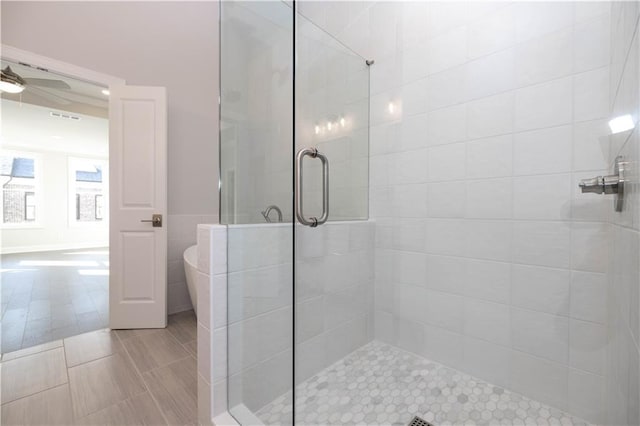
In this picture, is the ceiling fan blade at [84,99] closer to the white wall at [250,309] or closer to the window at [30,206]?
the white wall at [250,309]

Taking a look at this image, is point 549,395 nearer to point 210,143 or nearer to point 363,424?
point 363,424

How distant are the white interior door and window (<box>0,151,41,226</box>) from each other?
21.1ft

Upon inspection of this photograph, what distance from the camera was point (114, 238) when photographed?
89.7 inches

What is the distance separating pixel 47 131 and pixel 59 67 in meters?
4.58

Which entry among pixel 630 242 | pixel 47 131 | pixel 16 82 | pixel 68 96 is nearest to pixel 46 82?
pixel 16 82

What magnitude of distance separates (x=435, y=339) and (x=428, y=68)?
167cm

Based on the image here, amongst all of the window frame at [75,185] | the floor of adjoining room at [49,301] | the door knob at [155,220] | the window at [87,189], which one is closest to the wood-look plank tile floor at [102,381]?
the floor of adjoining room at [49,301]

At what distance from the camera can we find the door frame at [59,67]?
1970mm

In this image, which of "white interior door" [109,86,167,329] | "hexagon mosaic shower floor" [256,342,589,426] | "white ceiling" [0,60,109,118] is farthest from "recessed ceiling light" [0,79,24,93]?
"hexagon mosaic shower floor" [256,342,589,426]

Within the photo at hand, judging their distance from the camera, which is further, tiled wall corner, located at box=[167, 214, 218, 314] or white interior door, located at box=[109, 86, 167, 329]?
tiled wall corner, located at box=[167, 214, 218, 314]

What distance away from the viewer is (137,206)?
2.34 m

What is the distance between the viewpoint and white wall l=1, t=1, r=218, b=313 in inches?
84.3

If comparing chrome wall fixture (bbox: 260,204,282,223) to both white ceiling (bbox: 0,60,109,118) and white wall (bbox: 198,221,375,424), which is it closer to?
white wall (bbox: 198,221,375,424)

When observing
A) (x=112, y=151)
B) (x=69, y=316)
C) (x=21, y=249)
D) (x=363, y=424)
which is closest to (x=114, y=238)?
(x=112, y=151)
